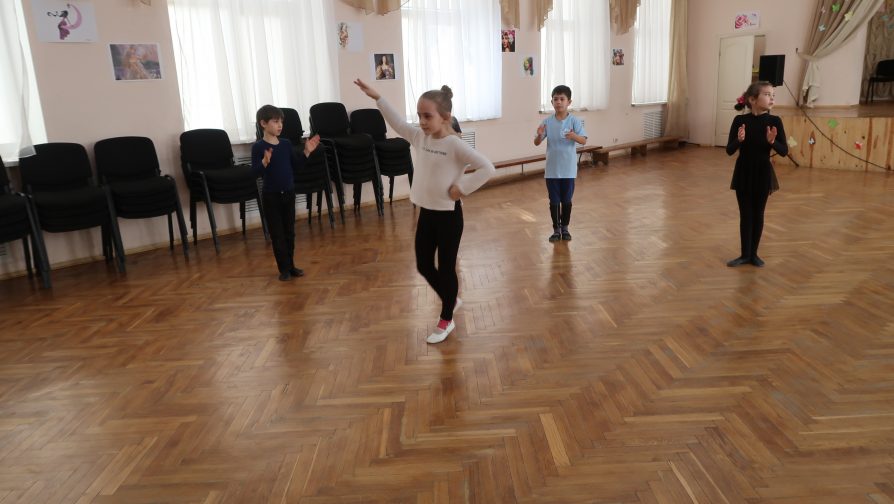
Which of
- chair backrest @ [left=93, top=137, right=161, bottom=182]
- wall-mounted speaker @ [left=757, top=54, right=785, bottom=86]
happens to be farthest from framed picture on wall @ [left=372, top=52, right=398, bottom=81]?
wall-mounted speaker @ [left=757, top=54, right=785, bottom=86]

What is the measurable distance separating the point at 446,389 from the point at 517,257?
2253 mm

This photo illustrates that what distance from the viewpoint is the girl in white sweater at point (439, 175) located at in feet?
9.89

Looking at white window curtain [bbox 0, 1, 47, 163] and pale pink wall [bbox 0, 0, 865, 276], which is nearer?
white window curtain [bbox 0, 1, 47, 163]

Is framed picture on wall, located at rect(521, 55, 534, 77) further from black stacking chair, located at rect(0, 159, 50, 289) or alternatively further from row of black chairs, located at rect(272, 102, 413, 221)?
black stacking chair, located at rect(0, 159, 50, 289)

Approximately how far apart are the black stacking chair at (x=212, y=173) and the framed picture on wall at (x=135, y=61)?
613mm

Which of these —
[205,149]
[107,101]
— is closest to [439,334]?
[205,149]

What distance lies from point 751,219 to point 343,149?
12.8 ft

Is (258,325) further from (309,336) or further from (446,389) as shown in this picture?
(446,389)

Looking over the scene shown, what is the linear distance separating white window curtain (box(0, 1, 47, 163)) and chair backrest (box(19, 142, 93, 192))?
109mm

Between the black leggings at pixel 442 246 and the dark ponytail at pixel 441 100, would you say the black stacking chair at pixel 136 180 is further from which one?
the dark ponytail at pixel 441 100

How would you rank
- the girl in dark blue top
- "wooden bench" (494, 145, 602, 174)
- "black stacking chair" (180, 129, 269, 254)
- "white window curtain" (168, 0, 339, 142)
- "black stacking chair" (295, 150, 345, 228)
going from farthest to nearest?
"wooden bench" (494, 145, 602, 174), "black stacking chair" (295, 150, 345, 228), "white window curtain" (168, 0, 339, 142), "black stacking chair" (180, 129, 269, 254), the girl in dark blue top

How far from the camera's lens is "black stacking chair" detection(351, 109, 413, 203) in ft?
22.2

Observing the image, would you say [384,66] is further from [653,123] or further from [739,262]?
[653,123]

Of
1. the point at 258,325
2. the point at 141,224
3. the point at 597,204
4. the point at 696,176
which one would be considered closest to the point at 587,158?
Answer: the point at 696,176
